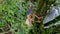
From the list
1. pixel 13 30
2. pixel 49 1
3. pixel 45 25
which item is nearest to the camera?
pixel 49 1

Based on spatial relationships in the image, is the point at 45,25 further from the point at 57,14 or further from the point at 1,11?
the point at 1,11

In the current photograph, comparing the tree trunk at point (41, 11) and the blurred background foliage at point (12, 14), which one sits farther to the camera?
the blurred background foliage at point (12, 14)

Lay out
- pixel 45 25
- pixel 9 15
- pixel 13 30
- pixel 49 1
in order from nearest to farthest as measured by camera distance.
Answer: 1. pixel 49 1
2. pixel 45 25
3. pixel 13 30
4. pixel 9 15

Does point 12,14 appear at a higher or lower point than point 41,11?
lower

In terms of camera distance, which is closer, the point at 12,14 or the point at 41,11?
the point at 41,11

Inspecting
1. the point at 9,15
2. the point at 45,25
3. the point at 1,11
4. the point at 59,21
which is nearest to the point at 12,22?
the point at 9,15

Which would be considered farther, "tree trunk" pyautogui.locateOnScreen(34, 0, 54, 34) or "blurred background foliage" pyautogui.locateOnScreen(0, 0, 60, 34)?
"blurred background foliage" pyautogui.locateOnScreen(0, 0, 60, 34)

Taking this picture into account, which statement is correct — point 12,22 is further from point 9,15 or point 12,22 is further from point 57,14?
point 57,14

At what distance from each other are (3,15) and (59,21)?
2.17 ft

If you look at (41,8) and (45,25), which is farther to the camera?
(45,25)

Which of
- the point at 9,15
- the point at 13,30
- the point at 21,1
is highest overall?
the point at 21,1

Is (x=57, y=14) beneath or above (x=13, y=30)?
above

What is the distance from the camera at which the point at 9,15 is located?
62.1 inches

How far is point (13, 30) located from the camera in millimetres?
1473
